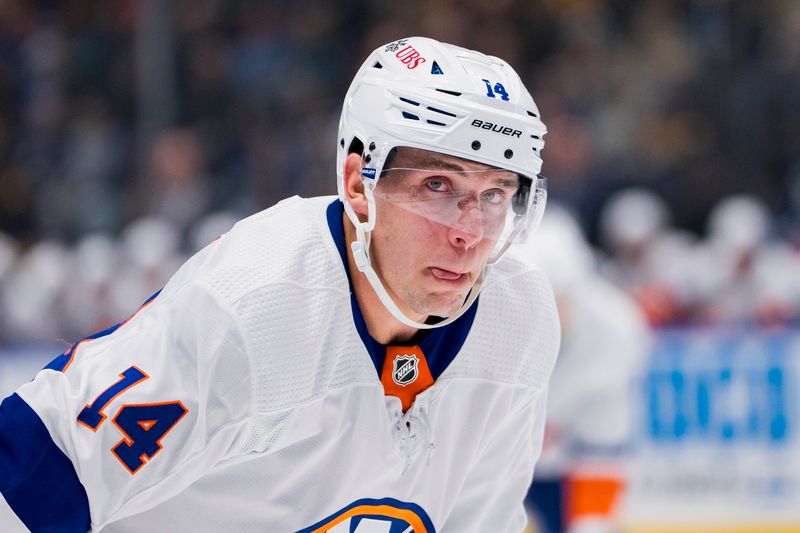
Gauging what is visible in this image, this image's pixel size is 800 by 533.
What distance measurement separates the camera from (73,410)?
2232mm

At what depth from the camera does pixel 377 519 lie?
8.46 feet

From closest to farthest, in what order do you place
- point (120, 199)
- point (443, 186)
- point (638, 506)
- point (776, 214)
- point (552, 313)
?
point (443, 186), point (552, 313), point (638, 506), point (776, 214), point (120, 199)

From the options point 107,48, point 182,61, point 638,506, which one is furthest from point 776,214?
point 107,48

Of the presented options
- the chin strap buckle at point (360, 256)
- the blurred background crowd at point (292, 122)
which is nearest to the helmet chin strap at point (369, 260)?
the chin strap buckle at point (360, 256)

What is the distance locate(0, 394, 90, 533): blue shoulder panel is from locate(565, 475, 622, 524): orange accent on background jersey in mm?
3309

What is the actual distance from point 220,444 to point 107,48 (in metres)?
6.46

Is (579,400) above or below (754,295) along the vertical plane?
below

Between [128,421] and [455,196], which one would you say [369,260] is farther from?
[128,421]

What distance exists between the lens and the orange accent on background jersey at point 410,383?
250 centimetres

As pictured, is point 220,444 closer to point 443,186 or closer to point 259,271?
point 259,271

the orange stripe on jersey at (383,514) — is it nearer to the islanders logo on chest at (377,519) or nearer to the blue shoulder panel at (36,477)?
the islanders logo on chest at (377,519)

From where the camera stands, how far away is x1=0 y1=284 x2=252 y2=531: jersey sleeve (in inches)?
87.1

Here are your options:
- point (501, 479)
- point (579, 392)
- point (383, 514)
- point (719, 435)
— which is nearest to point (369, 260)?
point (383, 514)

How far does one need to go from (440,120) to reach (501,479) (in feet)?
2.70
